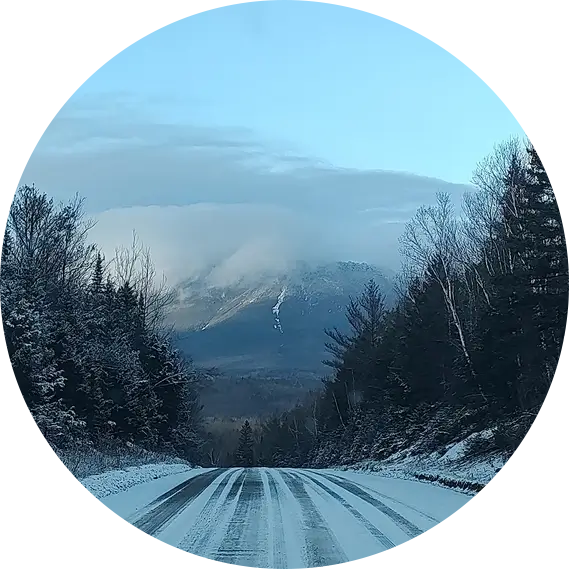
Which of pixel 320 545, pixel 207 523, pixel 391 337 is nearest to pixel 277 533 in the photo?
pixel 320 545

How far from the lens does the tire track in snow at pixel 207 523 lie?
9.52 metres

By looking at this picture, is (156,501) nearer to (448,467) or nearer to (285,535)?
(285,535)

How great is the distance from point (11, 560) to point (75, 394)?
14.0 m

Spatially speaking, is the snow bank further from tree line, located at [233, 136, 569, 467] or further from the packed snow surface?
tree line, located at [233, 136, 569, 467]

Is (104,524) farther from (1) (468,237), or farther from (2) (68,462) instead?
(1) (468,237)

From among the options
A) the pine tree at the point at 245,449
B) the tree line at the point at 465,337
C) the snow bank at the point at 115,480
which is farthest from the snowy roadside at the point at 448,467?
the pine tree at the point at 245,449

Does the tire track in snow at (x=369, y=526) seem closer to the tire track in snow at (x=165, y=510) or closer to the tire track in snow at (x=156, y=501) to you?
the tire track in snow at (x=165, y=510)

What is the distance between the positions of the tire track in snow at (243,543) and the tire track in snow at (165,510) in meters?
1.03

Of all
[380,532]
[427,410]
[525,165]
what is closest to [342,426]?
[427,410]

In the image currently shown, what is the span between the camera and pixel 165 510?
13.9 m

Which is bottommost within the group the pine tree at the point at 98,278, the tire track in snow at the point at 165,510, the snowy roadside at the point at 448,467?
the snowy roadside at the point at 448,467

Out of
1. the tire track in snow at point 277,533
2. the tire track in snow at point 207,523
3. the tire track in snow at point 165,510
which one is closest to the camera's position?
the tire track in snow at point 277,533

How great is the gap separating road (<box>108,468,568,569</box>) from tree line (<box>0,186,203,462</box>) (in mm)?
3981

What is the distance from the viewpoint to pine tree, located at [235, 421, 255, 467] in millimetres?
85000
